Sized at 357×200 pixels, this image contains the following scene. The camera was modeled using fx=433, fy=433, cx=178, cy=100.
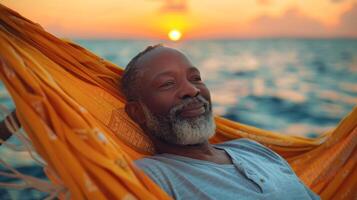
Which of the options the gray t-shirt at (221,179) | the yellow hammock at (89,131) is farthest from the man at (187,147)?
the yellow hammock at (89,131)

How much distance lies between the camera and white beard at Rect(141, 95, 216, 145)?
2117mm

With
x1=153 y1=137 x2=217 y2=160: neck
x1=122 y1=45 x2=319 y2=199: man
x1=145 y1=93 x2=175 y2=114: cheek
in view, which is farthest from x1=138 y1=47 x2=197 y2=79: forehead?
x1=153 y1=137 x2=217 y2=160: neck

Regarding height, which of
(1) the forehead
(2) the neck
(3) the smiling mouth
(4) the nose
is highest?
(1) the forehead

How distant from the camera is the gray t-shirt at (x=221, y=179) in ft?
6.16

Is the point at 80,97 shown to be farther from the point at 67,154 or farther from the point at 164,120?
the point at 67,154

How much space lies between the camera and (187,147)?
2186 millimetres

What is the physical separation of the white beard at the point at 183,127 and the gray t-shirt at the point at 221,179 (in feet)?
0.32

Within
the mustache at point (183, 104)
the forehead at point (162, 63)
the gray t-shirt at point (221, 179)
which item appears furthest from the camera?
the forehead at point (162, 63)

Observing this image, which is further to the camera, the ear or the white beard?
the ear

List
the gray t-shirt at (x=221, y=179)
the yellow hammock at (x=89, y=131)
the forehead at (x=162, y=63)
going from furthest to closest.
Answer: the forehead at (x=162, y=63) < the gray t-shirt at (x=221, y=179) < the yellow hammock at (x=89, y=131)

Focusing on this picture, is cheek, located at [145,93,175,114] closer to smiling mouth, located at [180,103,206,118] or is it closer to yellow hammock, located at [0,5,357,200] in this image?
smiling mouth, located at [180,103,206,118]

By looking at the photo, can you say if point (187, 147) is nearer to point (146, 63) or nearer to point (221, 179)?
point (221, 179)

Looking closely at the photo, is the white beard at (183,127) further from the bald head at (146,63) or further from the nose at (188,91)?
the bald head at (146,63)

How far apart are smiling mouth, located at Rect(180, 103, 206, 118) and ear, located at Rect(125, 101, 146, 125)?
28 centimetres
